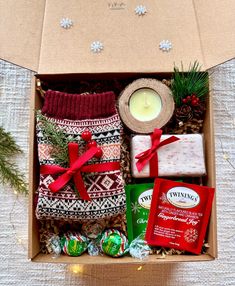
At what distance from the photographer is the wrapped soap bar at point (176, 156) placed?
1.21 meters

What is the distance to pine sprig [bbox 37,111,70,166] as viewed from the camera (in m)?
1.16

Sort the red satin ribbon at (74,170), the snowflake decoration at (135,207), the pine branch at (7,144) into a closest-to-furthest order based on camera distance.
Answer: the red satin ribbon at (74,170)
the snowflake decoration at (135,207)
the pine branch at (7,144)

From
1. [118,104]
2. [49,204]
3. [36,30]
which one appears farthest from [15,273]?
[36,30]

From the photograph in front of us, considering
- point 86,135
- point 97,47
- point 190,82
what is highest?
point 97,47

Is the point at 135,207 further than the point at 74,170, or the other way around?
the point at 135,207

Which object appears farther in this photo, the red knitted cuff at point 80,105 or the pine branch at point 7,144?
the pine branch at point 7,144

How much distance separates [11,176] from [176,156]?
Result: 1.80ft

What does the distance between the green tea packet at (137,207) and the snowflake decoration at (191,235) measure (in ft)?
0.42

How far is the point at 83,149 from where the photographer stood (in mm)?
1183

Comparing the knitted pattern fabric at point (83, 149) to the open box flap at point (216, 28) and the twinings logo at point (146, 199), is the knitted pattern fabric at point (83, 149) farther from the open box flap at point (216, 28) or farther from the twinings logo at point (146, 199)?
the open box flap at point (216, 28)

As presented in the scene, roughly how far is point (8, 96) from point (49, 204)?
450 mm

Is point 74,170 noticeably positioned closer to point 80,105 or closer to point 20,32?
point 80,105

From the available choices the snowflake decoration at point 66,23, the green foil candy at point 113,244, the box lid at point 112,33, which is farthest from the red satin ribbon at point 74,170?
the snowflake decoration at point 66,23

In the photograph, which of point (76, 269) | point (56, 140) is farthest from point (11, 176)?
point (76, 269)
